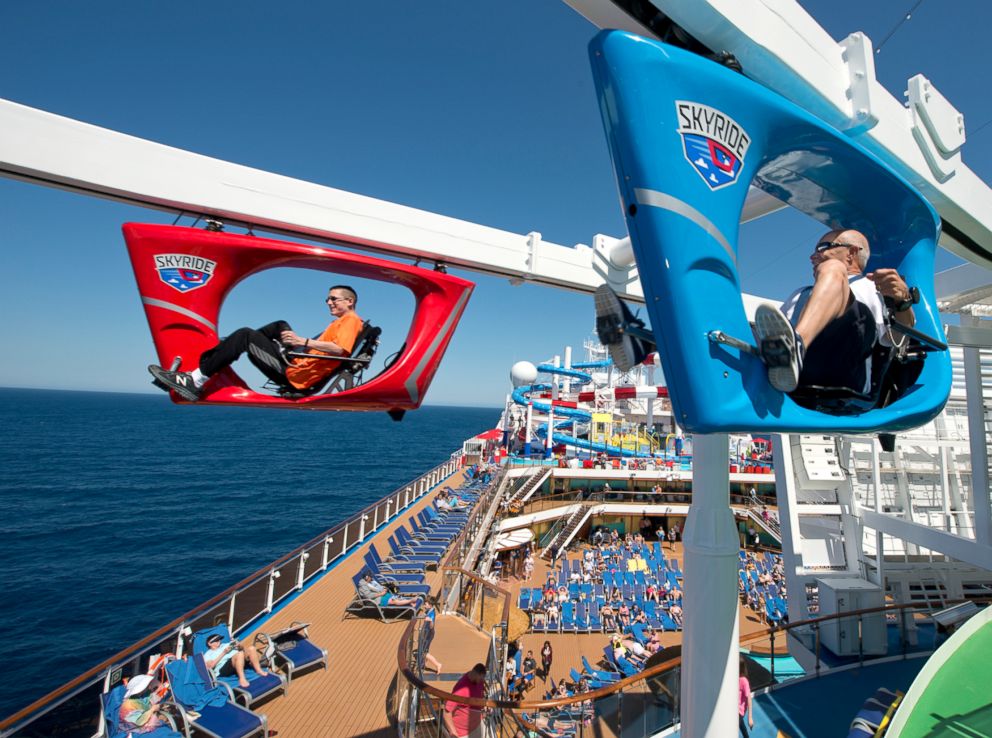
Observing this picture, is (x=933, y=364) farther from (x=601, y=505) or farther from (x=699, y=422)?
(x=601, y=505)

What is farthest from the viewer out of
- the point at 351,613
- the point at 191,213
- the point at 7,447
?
the point at 7,447

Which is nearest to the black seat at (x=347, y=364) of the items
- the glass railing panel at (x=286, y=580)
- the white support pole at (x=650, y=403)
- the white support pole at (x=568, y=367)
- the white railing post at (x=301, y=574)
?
the glass railing panel at (x=286, y=580)

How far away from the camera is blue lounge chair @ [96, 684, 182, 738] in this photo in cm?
464

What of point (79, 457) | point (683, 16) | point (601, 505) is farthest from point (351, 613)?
point (79, 457)

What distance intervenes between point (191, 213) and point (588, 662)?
38.7 feet

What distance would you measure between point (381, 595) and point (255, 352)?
7514mm

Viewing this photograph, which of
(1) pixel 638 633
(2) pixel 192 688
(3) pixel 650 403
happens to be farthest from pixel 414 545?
(3) pixel 650 403

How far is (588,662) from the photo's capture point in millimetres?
10586

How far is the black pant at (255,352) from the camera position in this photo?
1.98 metres

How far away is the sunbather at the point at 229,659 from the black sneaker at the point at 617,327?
6458 millimetres

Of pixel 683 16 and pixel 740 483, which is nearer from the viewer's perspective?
pixel 683 16

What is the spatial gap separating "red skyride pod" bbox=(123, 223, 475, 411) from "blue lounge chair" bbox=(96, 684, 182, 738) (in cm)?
486

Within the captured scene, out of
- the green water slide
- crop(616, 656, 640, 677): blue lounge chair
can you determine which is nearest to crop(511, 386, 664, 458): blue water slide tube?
crop(616, 656, 640, 677): blue lounge chair

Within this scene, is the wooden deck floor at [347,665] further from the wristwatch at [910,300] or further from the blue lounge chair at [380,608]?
A: the wristwatch at [910,300]
